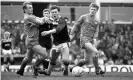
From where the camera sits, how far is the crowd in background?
20.7m

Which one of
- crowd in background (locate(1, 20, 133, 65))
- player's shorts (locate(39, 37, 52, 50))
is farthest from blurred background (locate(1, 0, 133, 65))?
player's shorts (locate(39, 37, 52, 50))

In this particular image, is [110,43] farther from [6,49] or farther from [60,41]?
[60,41]

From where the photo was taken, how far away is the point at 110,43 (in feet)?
70.5

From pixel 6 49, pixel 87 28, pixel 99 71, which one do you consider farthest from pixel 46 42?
pixel 6 49

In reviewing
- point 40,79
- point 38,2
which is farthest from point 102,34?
point 40,79

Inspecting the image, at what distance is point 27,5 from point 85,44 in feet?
7.20

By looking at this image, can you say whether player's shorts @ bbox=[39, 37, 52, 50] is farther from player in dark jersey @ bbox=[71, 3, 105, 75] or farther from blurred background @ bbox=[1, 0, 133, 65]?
blurred background @ bbox=[1, 0, 133, 65]

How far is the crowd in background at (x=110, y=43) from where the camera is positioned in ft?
67.9

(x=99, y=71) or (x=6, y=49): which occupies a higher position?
(x=6, y=49)

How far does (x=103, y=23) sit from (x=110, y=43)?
2.49m

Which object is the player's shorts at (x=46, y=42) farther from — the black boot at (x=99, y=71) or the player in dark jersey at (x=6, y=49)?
the player in dark jersey at (x=6, y=49)

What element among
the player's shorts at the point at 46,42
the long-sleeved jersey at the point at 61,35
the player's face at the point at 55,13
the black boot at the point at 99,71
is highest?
the player's face at the point at 55,13

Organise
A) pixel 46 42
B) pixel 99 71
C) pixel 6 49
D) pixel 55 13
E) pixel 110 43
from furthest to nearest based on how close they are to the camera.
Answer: pixel 110 43, pixel 6 49, pixel 46 42, pixel 99 71, pixel 55 13

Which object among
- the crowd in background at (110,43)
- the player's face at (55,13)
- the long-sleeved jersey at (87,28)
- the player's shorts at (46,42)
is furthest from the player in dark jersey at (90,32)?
the crowd in background at (110,43)
